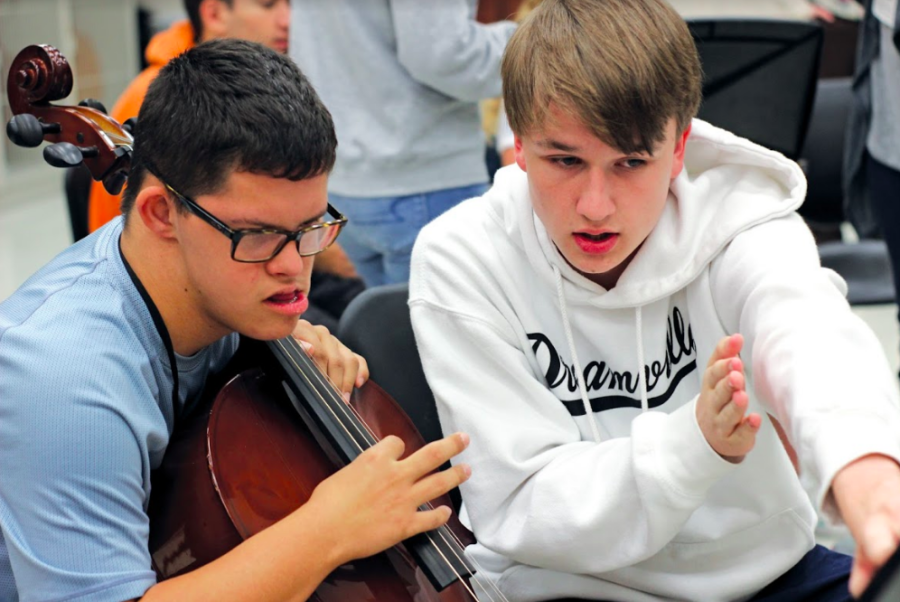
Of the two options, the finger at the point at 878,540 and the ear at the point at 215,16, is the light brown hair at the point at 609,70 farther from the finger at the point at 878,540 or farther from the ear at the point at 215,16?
the ear at the point at 215,16

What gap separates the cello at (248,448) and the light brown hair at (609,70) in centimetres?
45

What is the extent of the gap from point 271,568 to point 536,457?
1.27 feet

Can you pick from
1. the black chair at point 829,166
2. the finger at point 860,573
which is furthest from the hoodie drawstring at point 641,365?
the black chair at point 829,166

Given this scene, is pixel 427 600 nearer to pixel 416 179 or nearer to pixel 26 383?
pixel 26 383

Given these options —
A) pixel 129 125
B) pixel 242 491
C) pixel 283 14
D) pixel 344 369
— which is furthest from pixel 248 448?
pixel 283 14

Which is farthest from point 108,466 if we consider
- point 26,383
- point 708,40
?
point 708,40

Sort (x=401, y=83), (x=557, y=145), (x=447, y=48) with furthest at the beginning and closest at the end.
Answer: (x=401, y=83) < (x=447, y=48) < (x=557, y=145)

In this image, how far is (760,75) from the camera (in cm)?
265

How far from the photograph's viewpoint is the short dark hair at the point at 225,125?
1.18 metres

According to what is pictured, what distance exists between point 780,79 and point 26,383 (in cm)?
215

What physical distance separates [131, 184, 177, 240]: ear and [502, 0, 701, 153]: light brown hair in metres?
0.45

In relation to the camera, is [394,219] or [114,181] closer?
[114,181]

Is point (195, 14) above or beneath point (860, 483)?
beneath

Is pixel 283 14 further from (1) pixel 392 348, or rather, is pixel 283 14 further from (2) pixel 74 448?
(2) pixel 74 448
